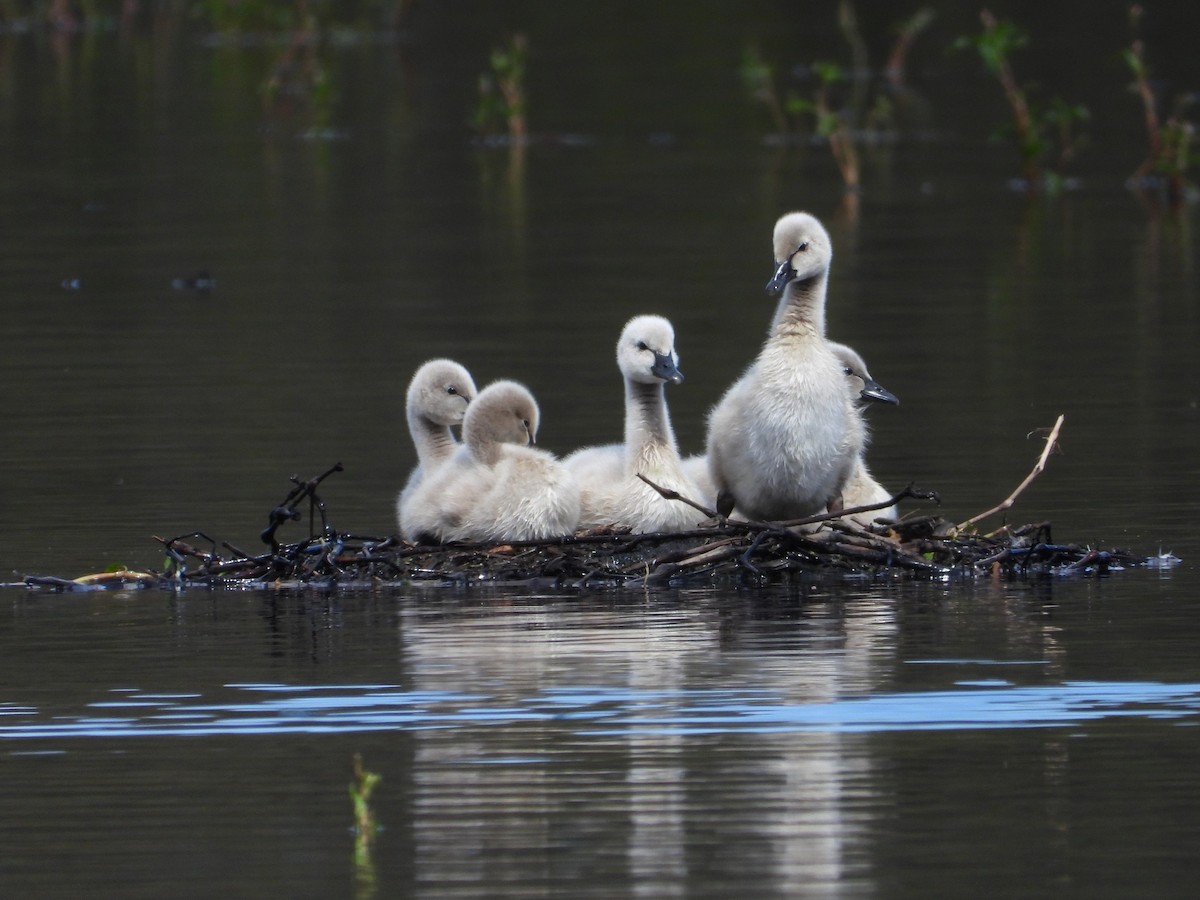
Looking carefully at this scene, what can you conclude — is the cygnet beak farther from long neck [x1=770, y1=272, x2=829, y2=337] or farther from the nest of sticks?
the nest of sticks

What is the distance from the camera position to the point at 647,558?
1111 cm

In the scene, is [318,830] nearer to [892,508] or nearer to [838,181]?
[892,508]

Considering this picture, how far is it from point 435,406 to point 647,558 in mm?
1305

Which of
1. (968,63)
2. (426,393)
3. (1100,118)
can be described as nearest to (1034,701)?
(426,393)

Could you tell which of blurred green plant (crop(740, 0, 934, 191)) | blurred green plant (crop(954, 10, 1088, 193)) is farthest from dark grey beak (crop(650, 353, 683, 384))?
blurred green plant (crop(740, 0, 934, 191))

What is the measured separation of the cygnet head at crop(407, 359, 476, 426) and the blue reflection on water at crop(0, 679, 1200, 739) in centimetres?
276

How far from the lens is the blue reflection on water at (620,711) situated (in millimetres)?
8633

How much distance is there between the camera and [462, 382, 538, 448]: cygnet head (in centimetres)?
1132

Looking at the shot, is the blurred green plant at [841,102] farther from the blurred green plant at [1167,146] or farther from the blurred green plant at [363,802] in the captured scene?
the blurred green plant at [363,802]

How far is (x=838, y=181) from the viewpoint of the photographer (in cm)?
3083

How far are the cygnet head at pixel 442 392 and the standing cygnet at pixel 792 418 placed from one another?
1.09 metres

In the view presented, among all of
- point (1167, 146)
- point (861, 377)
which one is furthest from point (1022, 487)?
point (1167, 146)

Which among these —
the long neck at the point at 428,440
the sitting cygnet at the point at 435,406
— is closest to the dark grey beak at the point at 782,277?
the sitting cygnet at the point at 435,406

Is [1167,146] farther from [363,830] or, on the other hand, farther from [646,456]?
[363,830]
